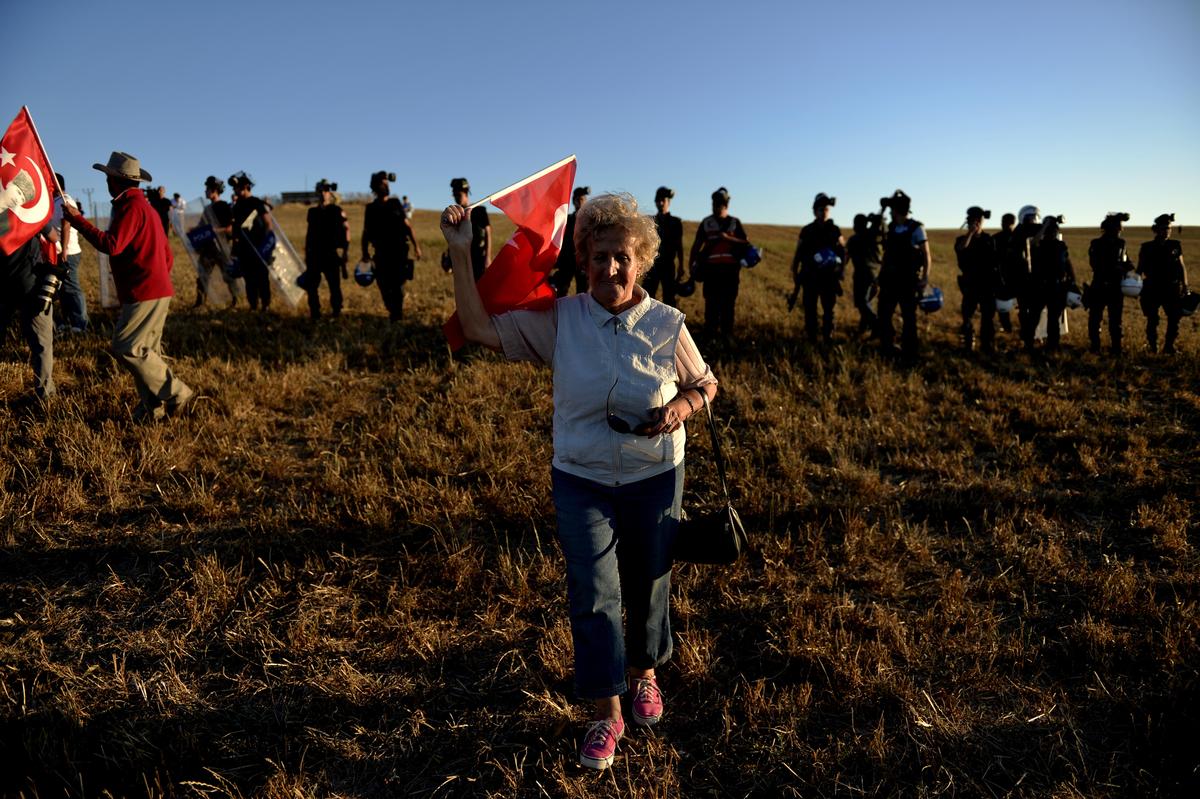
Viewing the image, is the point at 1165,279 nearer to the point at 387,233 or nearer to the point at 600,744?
the point at 387,233

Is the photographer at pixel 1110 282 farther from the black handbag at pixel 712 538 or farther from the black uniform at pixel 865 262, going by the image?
the black handbag at pixel 712 538

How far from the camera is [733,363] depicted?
28.8 feet

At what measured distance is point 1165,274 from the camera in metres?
10.1

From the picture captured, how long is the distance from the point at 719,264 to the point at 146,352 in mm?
6795

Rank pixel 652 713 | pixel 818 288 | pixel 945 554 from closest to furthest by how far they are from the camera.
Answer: pixel 652 713, pixel 945 554, pixel 818 288

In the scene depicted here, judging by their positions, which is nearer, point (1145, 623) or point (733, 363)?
point (1145, 623)

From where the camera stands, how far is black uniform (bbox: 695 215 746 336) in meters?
9.50

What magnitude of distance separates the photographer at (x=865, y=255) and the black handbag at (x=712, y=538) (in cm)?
805

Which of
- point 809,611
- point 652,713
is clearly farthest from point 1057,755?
point 652,713

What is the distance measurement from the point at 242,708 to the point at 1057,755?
342cm

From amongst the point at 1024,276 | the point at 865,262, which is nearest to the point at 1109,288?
the point at 1024,276

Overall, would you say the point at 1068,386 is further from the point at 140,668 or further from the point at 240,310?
the point at 240,310

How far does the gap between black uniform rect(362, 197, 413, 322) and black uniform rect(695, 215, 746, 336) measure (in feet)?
13.7

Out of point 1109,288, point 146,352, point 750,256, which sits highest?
point 750,256
